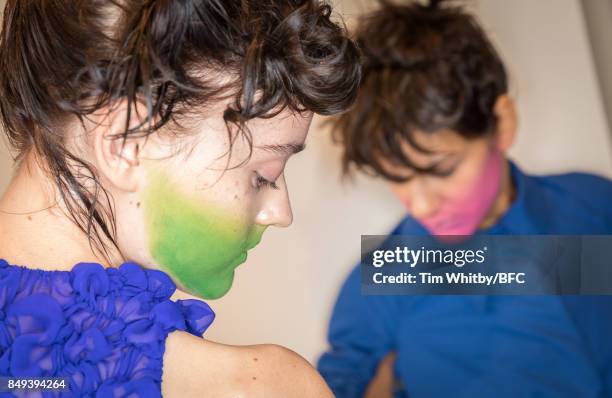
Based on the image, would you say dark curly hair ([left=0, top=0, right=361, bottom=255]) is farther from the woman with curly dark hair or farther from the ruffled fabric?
the ruffled fabric

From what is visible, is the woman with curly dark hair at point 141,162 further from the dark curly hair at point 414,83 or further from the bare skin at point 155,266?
the dark curly hair at point 414,83

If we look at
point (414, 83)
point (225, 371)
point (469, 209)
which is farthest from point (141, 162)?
point (469, 209)

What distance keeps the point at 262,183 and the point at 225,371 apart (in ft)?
1.02

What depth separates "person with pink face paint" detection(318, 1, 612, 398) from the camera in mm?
1877

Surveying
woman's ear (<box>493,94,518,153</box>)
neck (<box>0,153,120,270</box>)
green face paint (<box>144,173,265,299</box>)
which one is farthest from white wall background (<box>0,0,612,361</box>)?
neck (<box>0,153,120,270</box>)

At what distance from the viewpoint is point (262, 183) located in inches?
40.3

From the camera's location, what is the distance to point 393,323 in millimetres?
1908

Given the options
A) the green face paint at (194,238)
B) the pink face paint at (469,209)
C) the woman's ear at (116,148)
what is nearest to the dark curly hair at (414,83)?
the pink face paint at (469,209)

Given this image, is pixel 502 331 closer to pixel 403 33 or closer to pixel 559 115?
pixel 559 115

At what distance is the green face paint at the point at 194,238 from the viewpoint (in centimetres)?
99

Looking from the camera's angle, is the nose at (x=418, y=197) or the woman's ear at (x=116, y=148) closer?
the woman's ear at (x=116, y=148)

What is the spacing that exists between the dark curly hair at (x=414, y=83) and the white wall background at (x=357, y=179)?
2.3 inches

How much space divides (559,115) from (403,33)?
18.7 inches

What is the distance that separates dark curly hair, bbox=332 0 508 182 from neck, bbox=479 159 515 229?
12 centimetres
